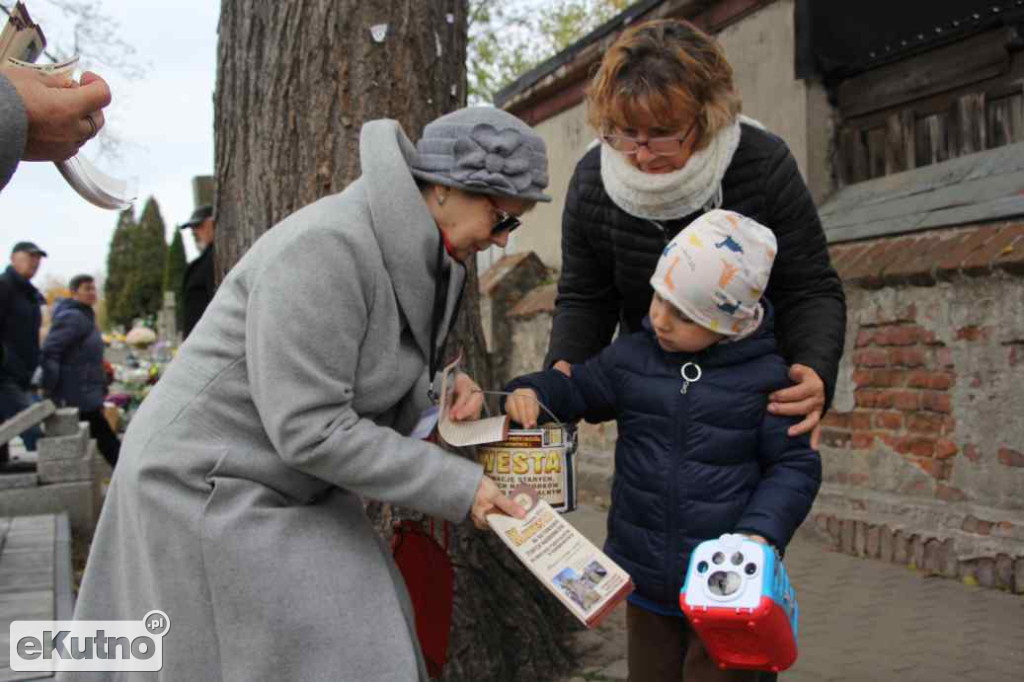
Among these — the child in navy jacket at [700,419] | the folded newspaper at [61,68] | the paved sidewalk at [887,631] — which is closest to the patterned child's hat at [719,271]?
the child in navy jacket at [700,419]

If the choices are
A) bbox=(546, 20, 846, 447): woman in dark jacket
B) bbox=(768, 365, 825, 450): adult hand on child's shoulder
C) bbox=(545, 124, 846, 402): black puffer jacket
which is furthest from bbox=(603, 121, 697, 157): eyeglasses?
bbox=(768, 365, 825, 450): adult hand on child's shoulder

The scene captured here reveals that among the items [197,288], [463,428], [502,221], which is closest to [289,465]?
[463,428]

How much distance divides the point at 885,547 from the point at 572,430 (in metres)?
4.30

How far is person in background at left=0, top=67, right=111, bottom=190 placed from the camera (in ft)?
6.19

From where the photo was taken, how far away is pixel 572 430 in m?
2.65

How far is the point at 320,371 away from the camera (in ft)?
7.00

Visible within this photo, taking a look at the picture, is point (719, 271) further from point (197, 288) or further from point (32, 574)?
point (32, 574)

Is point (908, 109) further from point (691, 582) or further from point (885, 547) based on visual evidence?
point (691, 582)

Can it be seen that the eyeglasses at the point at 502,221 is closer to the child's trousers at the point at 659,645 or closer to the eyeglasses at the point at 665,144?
the eyeglasses at the point at 665,144

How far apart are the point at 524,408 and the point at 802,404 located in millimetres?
638

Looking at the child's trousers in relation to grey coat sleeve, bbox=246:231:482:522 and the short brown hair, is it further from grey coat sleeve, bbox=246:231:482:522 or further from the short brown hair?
the short brown hair

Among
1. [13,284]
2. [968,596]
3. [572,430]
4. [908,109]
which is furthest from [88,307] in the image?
[572,430]

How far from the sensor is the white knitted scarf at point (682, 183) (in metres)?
2.75

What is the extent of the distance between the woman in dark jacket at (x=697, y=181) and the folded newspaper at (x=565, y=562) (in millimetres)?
586
